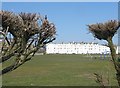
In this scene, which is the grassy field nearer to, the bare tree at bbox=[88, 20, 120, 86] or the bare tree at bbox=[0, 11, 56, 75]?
the bare tree at bbox=[88, 20, 120, 86]

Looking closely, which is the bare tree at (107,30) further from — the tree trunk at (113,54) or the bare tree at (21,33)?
the bare tree at (21,33)

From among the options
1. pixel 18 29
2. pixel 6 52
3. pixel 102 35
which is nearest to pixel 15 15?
pixel 18 29

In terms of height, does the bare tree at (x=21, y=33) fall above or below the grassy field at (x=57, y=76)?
above

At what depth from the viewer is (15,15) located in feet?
30.3

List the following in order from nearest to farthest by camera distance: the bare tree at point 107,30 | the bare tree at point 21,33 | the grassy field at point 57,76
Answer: the bare tree at point 21,33, the bare tree at point 107,30, the grassy field at point 57,76

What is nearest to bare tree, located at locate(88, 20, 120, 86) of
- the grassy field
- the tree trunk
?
the tree trunk

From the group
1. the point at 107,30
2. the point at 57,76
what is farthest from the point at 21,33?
the point at 57,76

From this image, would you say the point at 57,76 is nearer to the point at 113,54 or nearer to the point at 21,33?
the point at 113,54

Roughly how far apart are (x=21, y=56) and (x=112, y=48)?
301 cm

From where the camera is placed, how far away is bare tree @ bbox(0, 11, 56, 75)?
357 inches

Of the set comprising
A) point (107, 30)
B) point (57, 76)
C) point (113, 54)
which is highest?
point (107, 30)

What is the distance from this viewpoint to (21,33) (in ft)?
30.5

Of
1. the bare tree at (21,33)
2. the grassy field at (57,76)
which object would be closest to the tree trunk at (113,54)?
the grassy field at (57,76)

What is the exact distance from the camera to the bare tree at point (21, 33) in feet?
29.7
